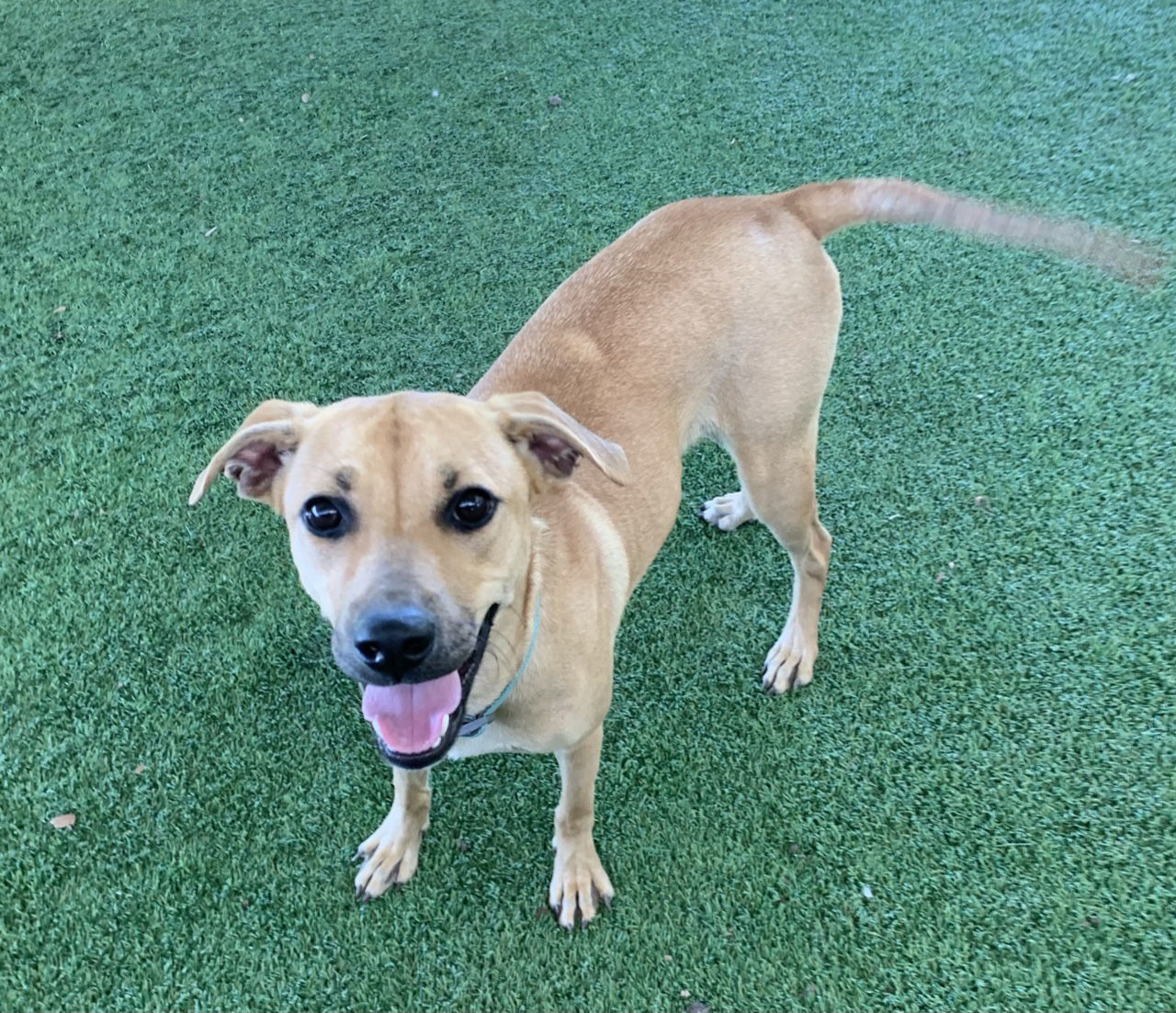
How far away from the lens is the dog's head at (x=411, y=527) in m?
1.61

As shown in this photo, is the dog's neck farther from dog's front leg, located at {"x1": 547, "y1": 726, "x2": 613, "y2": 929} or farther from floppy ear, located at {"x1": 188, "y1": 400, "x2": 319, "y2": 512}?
floppy ear, located at {"x1": 188, "y1": 400, "x2": 319, "y2": 512}

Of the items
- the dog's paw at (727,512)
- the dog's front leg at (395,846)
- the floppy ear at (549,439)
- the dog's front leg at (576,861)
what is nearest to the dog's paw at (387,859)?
the dog's front leg at (395,846)

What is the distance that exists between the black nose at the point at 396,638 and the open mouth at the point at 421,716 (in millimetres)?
194

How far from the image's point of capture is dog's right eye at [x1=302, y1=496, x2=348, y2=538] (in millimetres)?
1737

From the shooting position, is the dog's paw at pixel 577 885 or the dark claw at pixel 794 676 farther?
the dark claw at pixel 794 676

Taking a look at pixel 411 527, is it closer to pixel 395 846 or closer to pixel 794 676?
pixel 395 846

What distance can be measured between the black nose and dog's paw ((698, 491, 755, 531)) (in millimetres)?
1876

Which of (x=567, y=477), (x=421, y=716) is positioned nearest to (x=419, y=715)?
(x=421, y=716)

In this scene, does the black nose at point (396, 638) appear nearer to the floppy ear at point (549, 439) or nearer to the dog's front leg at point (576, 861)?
the floppy ear at point (549, 439)

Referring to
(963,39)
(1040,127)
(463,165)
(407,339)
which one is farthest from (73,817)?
(963,39)

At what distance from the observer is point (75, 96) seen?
5105 millimetres

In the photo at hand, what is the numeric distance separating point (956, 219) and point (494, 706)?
1.87m

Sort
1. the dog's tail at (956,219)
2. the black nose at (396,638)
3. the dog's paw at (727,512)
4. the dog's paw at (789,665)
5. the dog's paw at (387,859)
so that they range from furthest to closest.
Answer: the dog's paw at (727,512), the dog's paw at (789,665), the dog's paw at (387,859), the dog's tail at (956,219), the black nose at (396,638)

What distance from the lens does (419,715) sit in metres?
1.79
